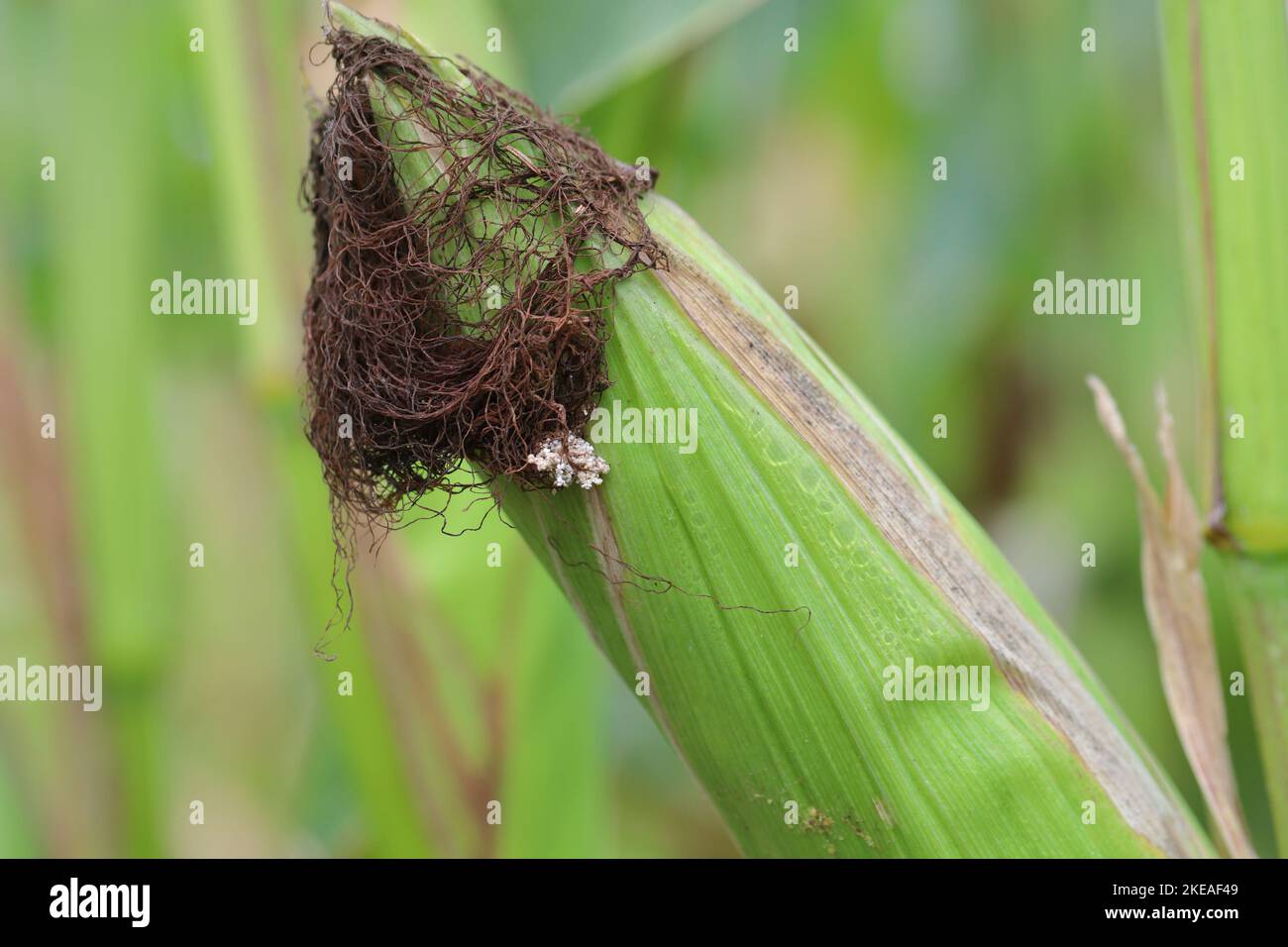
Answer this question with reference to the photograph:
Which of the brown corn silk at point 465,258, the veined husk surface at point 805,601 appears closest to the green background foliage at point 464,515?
the brown corn silk at point 465,258

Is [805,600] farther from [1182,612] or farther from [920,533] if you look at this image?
[1182,612]

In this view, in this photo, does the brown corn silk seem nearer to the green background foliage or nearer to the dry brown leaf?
the green background foliage

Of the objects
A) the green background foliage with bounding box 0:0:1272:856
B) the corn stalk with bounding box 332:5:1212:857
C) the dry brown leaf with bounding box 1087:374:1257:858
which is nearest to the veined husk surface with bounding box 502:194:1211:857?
the corn stalk with bounding box 332:5:1212:857

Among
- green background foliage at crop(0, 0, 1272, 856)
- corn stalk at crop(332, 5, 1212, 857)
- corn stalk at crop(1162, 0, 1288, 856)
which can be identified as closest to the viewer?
corn stalk at crop(332, 5, 1212, 857)

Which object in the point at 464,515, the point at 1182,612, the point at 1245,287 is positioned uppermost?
the point at 1245,287

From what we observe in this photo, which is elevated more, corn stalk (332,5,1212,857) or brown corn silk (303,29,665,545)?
brown corn silk (303,29,665,545)

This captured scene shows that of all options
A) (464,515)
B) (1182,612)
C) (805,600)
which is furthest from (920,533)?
(464,515)

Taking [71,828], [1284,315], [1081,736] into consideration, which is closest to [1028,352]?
[1284,315]

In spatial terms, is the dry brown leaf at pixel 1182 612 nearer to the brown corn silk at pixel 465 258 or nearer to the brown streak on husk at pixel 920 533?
the brown streak on husk at pixel 920 533
